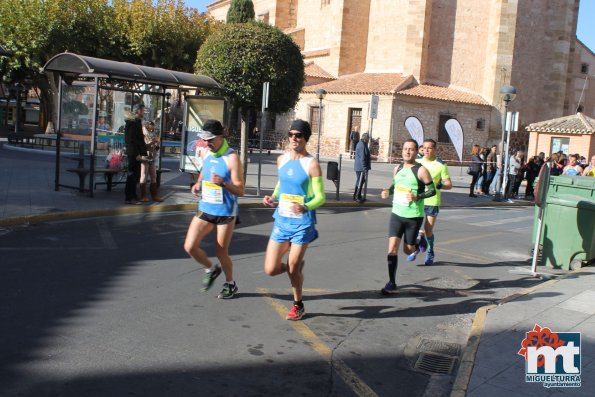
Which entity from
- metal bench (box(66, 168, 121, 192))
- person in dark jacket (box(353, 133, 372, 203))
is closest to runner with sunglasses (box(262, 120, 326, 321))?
metal bench (box(66, 168, 121, 192))

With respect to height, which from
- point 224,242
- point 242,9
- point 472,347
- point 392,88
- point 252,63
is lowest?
point 472,347

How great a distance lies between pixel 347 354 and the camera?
5168 mm

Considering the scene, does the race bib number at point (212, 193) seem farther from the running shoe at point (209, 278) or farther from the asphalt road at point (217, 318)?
the asphalt road at point (217, 318)

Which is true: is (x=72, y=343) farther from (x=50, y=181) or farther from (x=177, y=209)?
(x=50, y=181)

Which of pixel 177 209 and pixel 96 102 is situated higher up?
pixel 96 102

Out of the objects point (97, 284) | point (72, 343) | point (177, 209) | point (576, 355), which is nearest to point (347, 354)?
point (576, 355)

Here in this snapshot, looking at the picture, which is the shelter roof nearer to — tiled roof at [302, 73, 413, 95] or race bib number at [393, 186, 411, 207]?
race bib number at [393, 186, 411, 207]

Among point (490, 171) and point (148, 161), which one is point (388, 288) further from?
point (490, 171)

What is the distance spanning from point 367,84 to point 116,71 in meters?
25.4

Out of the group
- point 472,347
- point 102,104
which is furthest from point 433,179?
point 102,104

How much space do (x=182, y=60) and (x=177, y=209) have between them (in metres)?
19.4

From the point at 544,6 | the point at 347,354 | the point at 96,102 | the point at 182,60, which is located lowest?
the point at 347,354

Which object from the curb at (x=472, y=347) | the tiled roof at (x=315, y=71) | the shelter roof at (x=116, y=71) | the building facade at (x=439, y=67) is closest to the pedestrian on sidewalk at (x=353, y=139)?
the building facade at (x=439, y=67)

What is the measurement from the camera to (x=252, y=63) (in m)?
14.4
